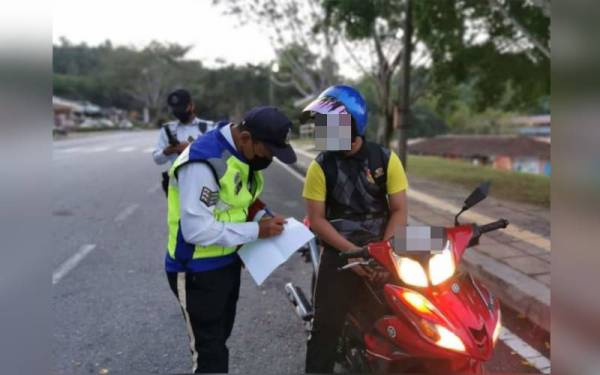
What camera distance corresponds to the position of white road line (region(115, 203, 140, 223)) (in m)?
8.08

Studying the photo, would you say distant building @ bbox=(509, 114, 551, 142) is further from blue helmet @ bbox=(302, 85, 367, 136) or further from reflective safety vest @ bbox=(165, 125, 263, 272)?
reflective safety vest @ bbox=(165, 125, 263, 272)

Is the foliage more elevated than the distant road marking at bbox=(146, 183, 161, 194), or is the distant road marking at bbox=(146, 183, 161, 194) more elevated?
the foliage

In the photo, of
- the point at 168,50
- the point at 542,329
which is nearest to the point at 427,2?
the point at 542,329

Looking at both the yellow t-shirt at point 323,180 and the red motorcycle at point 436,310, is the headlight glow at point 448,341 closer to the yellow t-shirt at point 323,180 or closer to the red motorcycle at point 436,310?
the red motorcycle at point 436,310

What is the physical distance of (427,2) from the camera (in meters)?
9.39

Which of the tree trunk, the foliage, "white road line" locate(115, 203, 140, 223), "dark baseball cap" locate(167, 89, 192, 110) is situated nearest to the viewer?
"dark baseball cap" locate(167, 89, 192, 110)

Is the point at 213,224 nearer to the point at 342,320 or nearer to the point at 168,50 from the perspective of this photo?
the point at 342,320

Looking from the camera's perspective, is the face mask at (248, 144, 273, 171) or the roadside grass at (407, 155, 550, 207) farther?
the roadside grass at (407, 155, 550, 207)

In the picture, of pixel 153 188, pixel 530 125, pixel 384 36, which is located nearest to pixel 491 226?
pixel 153 188

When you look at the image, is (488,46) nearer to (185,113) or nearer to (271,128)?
(185,113)

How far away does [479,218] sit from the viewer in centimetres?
720

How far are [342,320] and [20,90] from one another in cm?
191

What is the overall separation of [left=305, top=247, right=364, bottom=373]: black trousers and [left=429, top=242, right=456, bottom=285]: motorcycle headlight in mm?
678

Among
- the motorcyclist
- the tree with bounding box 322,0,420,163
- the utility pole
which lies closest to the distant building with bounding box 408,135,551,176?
the tree with bounding box 322,0,420,163
